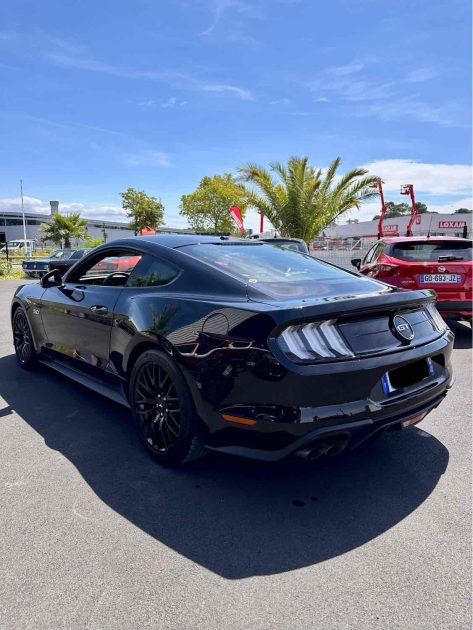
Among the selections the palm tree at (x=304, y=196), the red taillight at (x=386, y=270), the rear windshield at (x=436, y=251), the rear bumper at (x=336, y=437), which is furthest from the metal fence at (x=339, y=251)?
the rear bumper at (x=336, y=437)

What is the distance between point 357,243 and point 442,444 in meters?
19.1

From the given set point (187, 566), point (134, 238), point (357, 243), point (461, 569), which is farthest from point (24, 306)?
point (357, 243)

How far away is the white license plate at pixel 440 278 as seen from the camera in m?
6.30

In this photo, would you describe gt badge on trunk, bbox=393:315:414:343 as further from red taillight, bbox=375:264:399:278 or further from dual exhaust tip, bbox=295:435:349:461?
red taillight, bbox=375:264:399:278

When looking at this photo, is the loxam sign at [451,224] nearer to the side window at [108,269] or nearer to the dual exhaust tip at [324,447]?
the side window at [108,269]

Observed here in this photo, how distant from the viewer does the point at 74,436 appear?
3.33 meters

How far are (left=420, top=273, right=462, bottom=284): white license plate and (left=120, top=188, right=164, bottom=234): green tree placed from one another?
38.6 metres

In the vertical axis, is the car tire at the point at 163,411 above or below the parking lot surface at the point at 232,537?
above

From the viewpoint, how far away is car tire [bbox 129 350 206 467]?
8.55 feet

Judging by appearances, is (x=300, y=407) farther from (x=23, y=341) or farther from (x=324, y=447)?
(x=23, y=341)

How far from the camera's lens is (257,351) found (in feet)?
7.36

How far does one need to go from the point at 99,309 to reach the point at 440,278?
193 inches

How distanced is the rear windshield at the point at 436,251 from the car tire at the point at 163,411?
4.85 m

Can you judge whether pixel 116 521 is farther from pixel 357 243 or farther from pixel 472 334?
pixel 357 243
